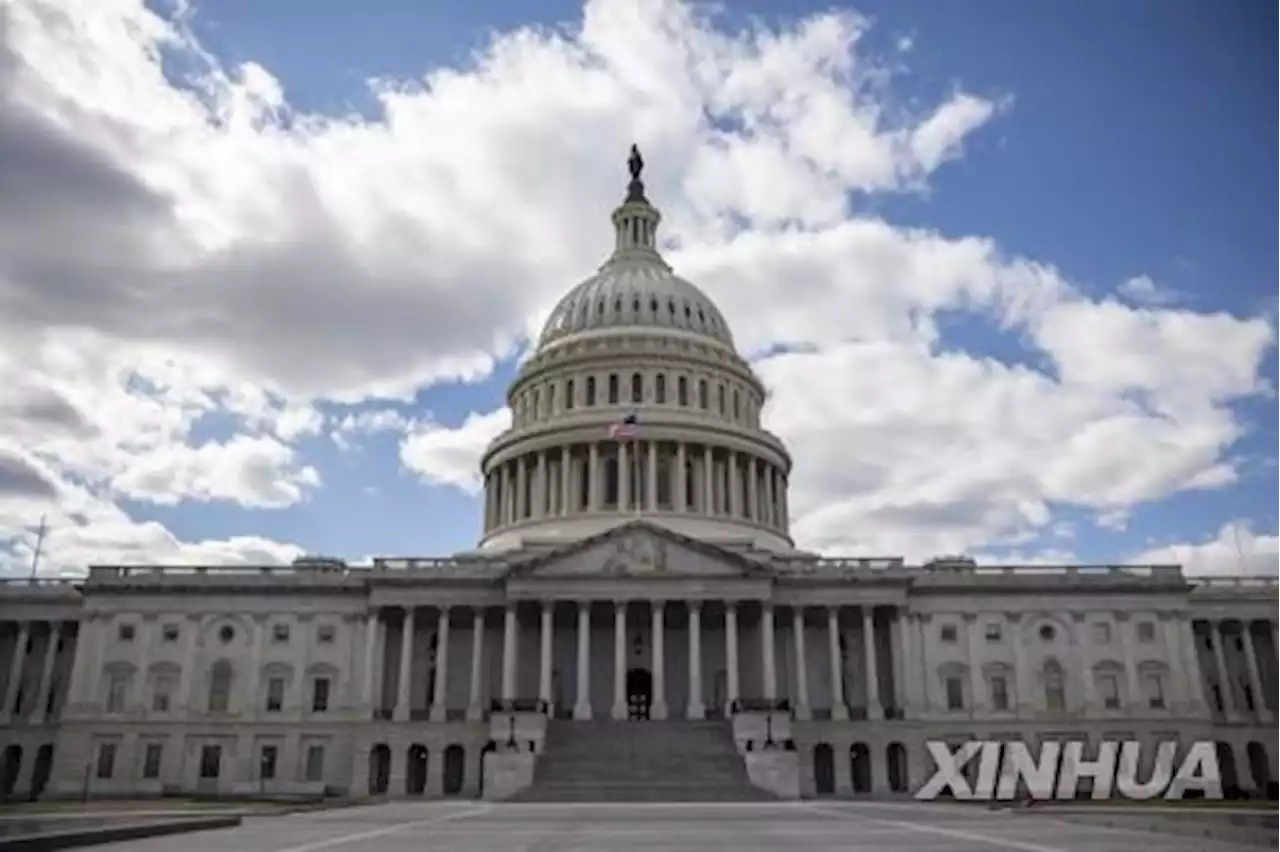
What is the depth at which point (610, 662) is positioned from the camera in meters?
79.8

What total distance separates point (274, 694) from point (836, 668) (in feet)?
127

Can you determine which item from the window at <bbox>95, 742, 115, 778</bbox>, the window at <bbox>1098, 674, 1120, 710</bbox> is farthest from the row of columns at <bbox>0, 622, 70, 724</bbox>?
the window at <bbox>1098, 674, 1120, 710</bbox>

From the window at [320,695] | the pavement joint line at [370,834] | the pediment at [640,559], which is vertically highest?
the pediment at [640,559]

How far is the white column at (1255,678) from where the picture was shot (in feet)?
264

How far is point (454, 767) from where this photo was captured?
74.1 m

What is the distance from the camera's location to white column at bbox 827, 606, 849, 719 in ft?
245

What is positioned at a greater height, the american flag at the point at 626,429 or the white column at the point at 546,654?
the american flag at the point at 626,429

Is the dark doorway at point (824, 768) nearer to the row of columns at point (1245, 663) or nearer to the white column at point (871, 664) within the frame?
the white column at point (871, 664)

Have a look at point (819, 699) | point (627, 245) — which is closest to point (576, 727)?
point (819, 699)

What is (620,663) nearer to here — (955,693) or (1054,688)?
(955,693)

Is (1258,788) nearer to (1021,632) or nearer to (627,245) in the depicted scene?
(1021,632)

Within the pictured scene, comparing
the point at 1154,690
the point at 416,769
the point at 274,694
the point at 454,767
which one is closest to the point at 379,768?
the point at 416,769

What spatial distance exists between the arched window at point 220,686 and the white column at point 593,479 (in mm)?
29704

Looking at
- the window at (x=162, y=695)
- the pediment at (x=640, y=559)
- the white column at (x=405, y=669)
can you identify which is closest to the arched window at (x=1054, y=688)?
the pediment at (x=640, y=559)
